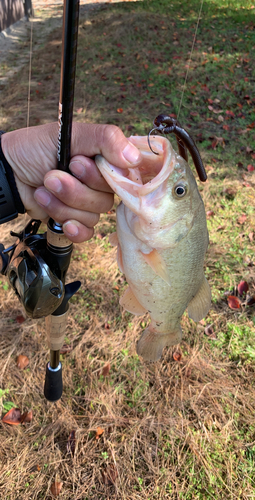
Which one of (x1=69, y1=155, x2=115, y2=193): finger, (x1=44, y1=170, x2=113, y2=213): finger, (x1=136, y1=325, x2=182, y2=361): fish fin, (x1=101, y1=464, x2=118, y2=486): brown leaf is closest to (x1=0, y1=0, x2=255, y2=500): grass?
(x1=101, y1=464, x2=118, y2=486): brown leaf

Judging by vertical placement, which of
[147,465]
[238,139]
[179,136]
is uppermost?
[179,136]

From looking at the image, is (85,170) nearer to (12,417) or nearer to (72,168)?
(72,168)

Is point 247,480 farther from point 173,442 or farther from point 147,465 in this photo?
point 147,465

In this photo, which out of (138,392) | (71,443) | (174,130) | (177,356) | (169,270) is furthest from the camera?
(177,356)

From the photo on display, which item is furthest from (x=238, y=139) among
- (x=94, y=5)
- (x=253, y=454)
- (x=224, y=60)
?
(x=94, y=5)

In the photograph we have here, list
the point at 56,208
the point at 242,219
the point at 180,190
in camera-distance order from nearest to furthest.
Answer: the point at 180,190
the point at 56,208
the point at 242,219

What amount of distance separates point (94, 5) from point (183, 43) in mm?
6152

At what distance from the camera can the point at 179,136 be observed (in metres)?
1.33

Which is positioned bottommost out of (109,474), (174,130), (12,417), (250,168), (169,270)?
(109,474)

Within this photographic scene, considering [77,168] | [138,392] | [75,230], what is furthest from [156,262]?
[138,392]

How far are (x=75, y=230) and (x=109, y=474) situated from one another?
2.22 m

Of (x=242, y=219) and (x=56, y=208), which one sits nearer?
(x=56, y=208)

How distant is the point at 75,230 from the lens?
167cm

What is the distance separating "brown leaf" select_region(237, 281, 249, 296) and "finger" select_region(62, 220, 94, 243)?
8.89 feet
